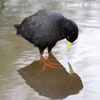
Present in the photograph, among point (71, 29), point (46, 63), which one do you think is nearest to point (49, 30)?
point (71, 29)

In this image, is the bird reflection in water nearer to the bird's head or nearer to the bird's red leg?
the bird's red leg

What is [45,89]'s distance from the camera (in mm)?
5070

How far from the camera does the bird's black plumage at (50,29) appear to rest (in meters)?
5.79

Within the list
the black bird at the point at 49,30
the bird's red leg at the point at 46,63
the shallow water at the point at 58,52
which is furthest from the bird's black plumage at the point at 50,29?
the shallow water at the point at 58,52

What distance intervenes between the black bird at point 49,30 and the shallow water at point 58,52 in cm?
35

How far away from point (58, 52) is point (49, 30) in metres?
0.73

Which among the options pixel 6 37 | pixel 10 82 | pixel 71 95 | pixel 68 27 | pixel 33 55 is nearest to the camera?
pixel 71 95

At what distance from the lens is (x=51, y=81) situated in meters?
5.37

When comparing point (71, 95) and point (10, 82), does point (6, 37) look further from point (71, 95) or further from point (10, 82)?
point (71, 95)

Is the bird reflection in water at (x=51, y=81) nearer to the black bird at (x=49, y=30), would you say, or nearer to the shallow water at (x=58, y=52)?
the shallow water at (x=58, y=52)

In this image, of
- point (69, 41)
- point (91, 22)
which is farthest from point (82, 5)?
point (69, 41)

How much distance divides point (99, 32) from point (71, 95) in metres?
2.80

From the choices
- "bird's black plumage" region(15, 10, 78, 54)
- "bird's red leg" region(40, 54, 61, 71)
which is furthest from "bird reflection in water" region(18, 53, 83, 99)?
"bird's black plumage" region(15, 10, 78, 54)

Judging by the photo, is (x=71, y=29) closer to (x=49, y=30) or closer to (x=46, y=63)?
(x=49, y=30)
